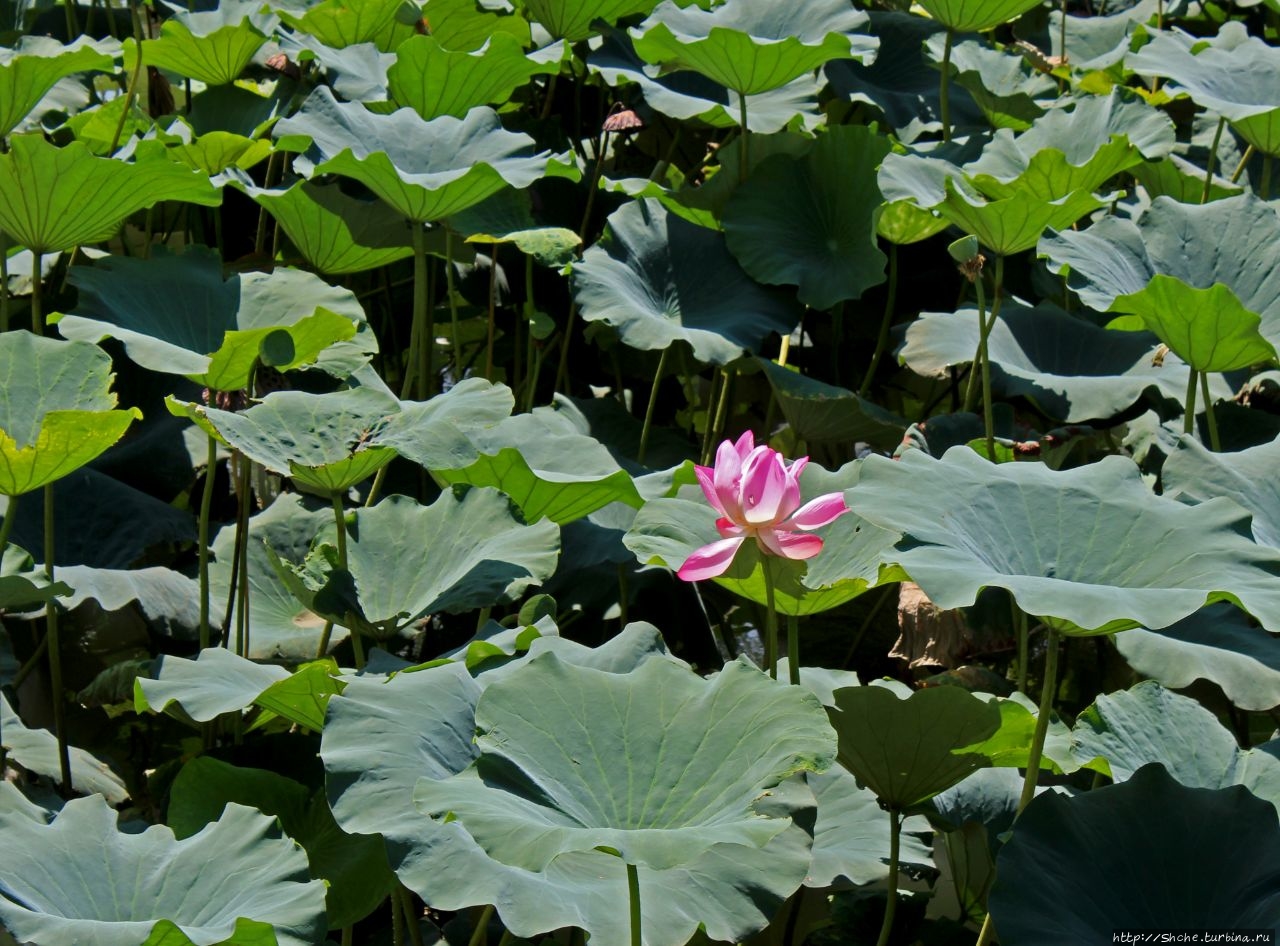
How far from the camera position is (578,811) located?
1.05m

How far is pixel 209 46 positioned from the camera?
2.49 meters

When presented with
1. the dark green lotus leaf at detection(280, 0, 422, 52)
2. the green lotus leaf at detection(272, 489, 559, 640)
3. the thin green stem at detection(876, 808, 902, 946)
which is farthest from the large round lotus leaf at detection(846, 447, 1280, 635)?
the dark green lotus leaf at detection(280, 0, 422, 52)

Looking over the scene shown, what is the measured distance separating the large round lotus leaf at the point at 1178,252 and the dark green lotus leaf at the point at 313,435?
1.02 meters

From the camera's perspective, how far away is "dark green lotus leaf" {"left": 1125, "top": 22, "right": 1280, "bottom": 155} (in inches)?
90.1

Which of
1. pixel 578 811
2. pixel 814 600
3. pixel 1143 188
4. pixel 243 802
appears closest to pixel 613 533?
pixel 814 600

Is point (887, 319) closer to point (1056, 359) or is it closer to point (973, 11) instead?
point (1056, 359)

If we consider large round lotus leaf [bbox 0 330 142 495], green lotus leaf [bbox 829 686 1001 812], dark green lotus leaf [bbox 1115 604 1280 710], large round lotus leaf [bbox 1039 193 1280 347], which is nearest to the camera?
green lotus leaf [bbox 829 686 1001 812]

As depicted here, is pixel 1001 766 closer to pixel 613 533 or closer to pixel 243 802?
pixel 613 533

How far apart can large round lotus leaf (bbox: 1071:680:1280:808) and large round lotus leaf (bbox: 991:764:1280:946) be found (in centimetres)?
11

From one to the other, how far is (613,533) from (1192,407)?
31.5 inches

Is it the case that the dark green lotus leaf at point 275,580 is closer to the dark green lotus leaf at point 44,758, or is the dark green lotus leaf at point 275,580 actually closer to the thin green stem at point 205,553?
the thin green stem at point 205,553

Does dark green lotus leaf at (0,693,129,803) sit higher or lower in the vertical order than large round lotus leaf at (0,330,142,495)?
lower

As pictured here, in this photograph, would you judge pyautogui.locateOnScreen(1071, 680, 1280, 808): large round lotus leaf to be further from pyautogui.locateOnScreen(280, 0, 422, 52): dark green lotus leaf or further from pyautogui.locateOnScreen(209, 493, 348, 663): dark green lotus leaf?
pyautogui.locateOnScreen(280, 0, 422, 52): dark green lotus leaf

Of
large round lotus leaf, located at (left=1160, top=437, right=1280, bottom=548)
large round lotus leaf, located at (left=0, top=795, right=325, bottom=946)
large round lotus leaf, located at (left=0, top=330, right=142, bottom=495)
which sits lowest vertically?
large round lotus leaf, located at (left=0, top=795, right=325, bottom=946)
